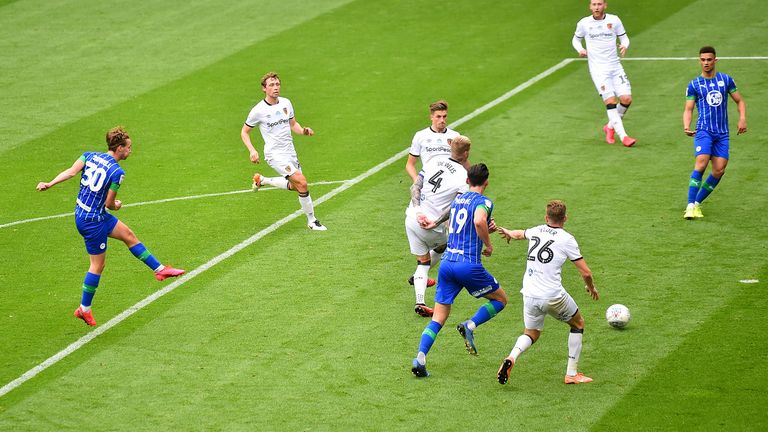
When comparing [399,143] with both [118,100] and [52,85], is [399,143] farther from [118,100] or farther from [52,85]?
[52,85]

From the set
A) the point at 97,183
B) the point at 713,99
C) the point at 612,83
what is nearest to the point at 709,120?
the point at 713,99

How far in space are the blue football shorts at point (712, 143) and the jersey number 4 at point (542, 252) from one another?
6.57 m

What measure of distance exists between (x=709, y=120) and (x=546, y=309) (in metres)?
6.84

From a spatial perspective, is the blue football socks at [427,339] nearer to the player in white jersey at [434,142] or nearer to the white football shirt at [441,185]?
the white football shirt at [441,185]

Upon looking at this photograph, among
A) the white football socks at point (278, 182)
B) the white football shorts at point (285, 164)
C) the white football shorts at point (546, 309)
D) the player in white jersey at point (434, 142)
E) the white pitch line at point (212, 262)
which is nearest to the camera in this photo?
the white football shorts at point (546, 309)

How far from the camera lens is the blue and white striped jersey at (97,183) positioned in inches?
586

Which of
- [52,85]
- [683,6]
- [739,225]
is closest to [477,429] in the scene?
[739,225]

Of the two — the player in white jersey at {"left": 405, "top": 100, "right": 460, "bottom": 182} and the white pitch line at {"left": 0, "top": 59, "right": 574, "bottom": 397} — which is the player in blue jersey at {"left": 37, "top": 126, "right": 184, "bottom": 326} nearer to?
the white pitch line at {"left": 0, "top": 59, "right": 574, "bottom": 397}

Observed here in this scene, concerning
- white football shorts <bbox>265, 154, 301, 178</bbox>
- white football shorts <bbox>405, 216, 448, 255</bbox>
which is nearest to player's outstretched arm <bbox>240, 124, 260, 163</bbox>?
white football shorts <bbox>265, 154, 301, 178</bbox>

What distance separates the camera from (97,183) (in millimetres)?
14867

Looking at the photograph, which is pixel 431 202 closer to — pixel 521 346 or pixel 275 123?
pixel 521 346

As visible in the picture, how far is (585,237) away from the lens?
715 inches

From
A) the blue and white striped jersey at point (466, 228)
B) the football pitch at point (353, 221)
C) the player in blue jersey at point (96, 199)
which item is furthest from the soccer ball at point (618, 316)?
the player in blue jersey at point (96, 199)

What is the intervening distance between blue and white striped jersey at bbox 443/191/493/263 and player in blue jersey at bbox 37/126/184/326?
13.9 ft
